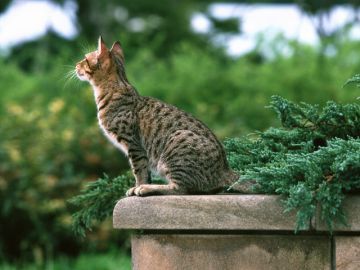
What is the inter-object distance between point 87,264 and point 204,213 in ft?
14.9

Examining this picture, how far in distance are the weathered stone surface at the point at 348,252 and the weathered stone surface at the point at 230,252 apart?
64 mm

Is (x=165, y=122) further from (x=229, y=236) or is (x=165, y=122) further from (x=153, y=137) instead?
(x=229, y=236)

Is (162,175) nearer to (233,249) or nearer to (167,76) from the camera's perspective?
(233,249)

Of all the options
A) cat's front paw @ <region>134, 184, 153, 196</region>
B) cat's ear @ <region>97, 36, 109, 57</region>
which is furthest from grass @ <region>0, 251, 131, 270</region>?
cat's front paw @ <region>134, 184, 153, 196</region>

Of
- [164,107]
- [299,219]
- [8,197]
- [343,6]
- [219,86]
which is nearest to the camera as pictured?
[299,219]

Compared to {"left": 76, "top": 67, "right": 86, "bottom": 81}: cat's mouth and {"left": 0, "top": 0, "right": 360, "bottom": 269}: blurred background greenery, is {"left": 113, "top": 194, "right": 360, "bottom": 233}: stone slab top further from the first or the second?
{"left": 0, "top": 0, "right": 360, "bottom": 269}: blurred background greenery

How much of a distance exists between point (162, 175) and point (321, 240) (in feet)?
3.49

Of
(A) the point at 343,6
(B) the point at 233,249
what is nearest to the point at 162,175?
(B) the point at 233,249

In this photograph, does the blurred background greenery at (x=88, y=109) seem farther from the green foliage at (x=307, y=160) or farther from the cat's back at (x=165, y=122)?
the green foliage at (x=307, y=160)

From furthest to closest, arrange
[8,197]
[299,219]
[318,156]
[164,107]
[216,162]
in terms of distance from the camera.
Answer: [8,197] → [164,107] → [216,162] → [318,156] → [299,219]

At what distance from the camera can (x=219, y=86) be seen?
1141 cm

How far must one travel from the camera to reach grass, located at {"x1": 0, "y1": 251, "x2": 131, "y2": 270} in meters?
7.92

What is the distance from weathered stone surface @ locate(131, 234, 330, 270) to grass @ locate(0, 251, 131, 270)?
12.3 ft

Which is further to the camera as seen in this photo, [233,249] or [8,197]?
[8,197]
